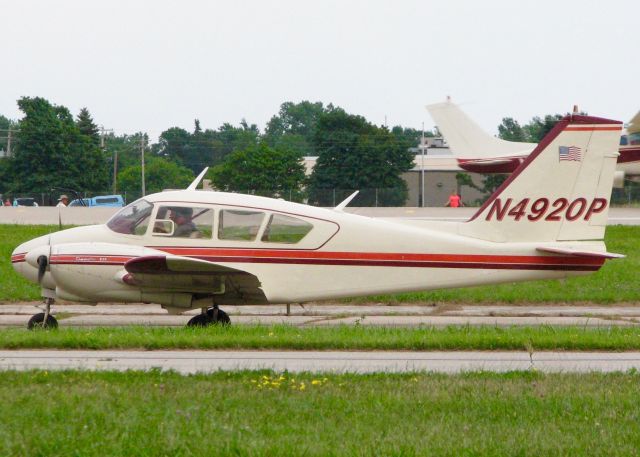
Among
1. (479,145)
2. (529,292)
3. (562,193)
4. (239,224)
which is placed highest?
(479,145)

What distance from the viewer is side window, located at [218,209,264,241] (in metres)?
14.6

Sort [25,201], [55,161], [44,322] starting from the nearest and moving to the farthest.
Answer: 1. [44,322]
2. [25,201]
3. [55,161]

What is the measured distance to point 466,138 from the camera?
1559 inches

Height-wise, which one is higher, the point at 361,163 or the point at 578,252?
the point at 361,163

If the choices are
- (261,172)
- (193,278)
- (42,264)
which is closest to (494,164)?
(193,278)

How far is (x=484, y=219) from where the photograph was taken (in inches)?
591

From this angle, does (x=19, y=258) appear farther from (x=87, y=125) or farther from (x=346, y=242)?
(x=87, y=125)

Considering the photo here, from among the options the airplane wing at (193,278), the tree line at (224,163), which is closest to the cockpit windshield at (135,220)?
the airplane wing at (193,278)

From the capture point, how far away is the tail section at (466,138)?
38.6 m

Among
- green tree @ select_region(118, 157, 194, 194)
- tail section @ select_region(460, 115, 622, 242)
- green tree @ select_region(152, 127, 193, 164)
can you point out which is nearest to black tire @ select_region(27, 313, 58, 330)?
tail section @ select_region(460, 115, 622, 242)

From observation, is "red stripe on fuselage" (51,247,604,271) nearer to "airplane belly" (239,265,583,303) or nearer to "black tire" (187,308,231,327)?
"airplane belly" (239,265,583,303)

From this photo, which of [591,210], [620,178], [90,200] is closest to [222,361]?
[591,210]

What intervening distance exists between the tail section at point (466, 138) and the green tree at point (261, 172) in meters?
35.7

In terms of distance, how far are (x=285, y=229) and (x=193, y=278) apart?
4.80 feet
